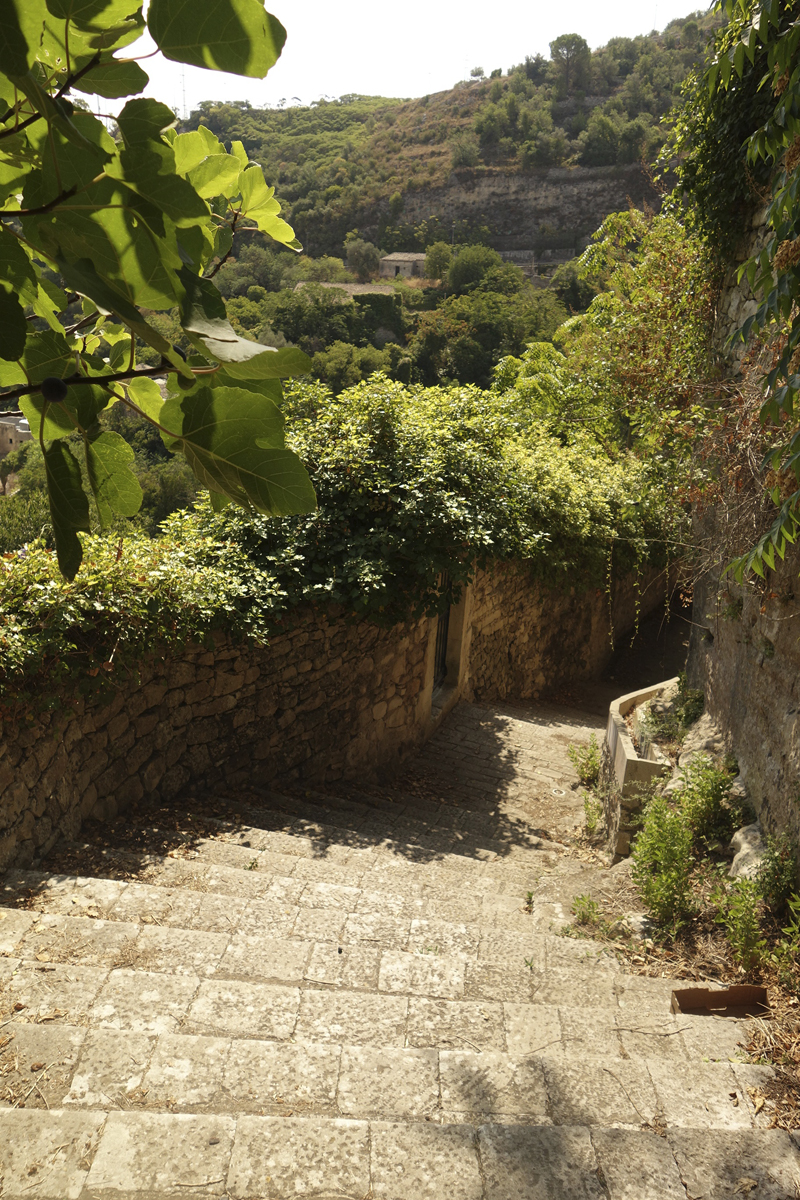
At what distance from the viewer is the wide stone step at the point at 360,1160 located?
1697 millimetres

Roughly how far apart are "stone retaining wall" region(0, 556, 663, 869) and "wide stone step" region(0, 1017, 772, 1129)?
53.9 inches

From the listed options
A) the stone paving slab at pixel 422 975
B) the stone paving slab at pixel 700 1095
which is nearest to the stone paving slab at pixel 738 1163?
the stone paving slab at pixel 700 1095

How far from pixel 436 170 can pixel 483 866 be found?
82990 mm

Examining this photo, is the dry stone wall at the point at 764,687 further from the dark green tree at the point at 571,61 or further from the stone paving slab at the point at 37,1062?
the dark green tree at the point at 571,61

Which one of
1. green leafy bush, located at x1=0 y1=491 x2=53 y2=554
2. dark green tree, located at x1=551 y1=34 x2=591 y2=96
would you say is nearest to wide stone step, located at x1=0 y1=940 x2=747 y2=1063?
green leafy bush, located at x1=0 y1=491 x2=53 y2=554

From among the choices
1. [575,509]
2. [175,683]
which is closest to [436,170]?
[575,509]

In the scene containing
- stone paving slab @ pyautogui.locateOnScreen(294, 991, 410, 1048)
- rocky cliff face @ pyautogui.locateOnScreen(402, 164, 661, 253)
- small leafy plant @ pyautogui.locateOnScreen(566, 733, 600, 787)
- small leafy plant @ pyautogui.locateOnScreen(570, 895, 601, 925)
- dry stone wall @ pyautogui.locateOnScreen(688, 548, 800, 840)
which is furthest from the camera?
rocky cliff face @ pyautogui.locateOnScreen(402, 164, 661, 253)

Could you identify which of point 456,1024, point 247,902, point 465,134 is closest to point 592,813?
point 247,902

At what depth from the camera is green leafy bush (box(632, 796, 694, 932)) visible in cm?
337

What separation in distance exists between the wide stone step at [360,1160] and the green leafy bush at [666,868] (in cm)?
147

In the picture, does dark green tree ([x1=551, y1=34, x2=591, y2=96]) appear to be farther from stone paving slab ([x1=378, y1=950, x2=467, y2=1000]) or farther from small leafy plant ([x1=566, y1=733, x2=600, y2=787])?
stone paving slab ([x1=378, y1=950, x2=467, y2=1000])

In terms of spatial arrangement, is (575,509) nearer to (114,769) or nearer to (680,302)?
(680,302)

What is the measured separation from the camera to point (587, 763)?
649 cm

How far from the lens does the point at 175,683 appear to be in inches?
175
